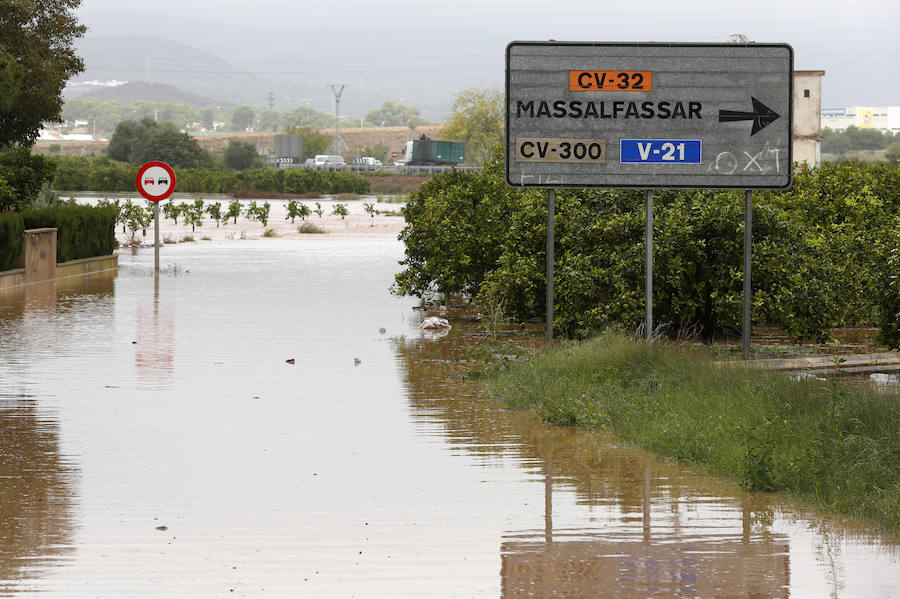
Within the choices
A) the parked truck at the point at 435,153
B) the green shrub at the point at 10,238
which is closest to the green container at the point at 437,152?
the parked truck at the point at 435,153

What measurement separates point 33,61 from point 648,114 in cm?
2397

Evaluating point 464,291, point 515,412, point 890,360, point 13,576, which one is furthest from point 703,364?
point 464,291

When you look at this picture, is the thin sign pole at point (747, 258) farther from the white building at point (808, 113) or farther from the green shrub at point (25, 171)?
the white building at point (808, 113)

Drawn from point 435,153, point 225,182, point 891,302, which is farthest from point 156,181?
point 435,153

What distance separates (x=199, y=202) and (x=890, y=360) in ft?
141

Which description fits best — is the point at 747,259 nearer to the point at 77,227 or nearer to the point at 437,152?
the point at 77,227

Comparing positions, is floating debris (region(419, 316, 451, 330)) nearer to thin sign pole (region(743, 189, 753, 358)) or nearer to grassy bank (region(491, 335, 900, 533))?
grassy bank (region(491, 335, 900, 533))

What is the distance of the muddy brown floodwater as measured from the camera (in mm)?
6680

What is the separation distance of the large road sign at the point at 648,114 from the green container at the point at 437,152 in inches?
5170

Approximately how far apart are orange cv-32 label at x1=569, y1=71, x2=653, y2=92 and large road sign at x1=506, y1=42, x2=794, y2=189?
11mm

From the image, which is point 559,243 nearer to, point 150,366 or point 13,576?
point 150,366

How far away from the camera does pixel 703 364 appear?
12602 millimetres

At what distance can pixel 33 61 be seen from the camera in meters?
34.7

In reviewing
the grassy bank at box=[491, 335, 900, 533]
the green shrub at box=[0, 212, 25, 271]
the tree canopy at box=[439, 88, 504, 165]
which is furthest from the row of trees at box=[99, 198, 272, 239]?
the tree canopy at box=[439, 88, 504, 165]
